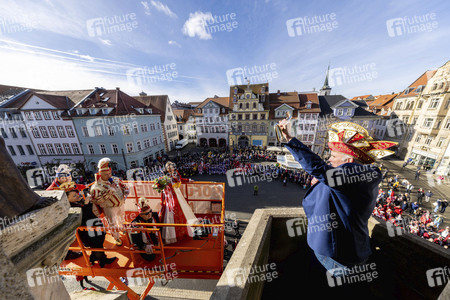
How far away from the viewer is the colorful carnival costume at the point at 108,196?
163 inches

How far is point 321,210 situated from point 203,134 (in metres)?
30.9

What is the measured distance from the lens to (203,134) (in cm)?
3256

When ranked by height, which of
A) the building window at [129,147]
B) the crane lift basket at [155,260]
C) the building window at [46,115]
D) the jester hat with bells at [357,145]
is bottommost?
the building window at [129,147]

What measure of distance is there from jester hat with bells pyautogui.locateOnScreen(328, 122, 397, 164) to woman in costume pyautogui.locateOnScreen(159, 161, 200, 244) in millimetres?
4060

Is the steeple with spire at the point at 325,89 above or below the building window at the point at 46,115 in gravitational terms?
above

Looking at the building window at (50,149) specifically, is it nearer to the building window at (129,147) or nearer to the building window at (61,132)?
the building window at (61,132)

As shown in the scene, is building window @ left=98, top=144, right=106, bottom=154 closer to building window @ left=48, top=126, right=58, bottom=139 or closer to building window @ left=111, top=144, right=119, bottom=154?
building window @ left=111, top=144, right=119, bottom=154

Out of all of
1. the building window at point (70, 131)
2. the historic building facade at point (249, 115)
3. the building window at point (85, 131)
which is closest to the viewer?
the building window at point (85, 131)

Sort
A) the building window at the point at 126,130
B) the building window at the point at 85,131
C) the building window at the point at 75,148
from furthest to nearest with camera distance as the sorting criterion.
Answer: the building window at the point at 75,148 < the building window at the point at 126,130 < the building window at the point at 85,131

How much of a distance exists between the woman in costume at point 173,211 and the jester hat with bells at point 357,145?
406 centimetres

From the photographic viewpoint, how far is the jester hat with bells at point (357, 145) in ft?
8.05

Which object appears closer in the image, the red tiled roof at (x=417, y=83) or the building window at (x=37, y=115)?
→ the building window at (x=37, y=115)

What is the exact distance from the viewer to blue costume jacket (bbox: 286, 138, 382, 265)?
6.63 feet

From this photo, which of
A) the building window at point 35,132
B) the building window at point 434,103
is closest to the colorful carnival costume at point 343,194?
the building window at point 434,103
